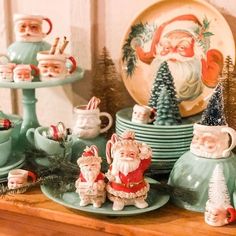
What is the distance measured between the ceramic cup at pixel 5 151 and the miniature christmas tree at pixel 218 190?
0.44 metres

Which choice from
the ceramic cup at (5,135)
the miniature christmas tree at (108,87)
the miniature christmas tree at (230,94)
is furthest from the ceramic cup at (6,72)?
the miniature christmas tree at (230,94)

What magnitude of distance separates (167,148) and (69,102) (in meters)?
0.39

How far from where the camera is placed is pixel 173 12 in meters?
1.12

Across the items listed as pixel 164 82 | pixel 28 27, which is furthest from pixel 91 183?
pixel 28 27

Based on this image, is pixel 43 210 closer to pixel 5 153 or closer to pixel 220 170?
pixel 5 153

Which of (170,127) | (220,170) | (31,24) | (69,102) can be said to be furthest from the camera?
(69,102)

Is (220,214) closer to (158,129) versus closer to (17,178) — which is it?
(158,129)

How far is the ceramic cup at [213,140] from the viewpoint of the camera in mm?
908

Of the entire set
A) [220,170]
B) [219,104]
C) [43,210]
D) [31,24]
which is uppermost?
[31,24]

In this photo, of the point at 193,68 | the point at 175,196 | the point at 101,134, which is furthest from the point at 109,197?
the point at 193,68

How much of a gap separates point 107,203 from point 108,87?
Answer: 38 cm

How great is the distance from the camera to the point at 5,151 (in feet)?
3.41

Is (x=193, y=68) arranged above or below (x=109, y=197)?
above

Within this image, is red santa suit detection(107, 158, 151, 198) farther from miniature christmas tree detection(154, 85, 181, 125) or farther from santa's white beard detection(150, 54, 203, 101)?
santa's white beard detection(150, 54, 203, 101)
